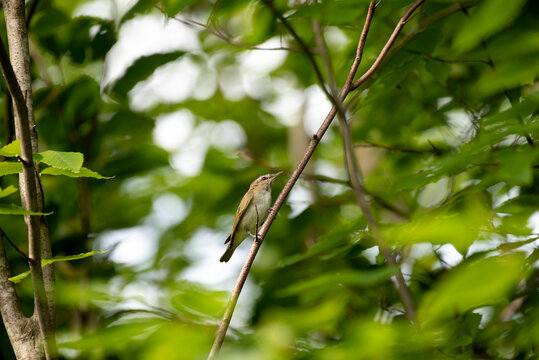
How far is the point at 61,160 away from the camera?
1773 millimetres

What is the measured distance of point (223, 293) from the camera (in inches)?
45.4

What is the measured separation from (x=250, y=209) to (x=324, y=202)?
3.66 ft

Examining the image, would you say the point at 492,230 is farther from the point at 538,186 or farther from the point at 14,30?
the point at 14,30

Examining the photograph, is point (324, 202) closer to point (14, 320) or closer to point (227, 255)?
point (227, 255)

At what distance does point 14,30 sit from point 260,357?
1.71 m

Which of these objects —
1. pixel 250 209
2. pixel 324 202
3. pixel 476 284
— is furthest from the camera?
pixel 250 209

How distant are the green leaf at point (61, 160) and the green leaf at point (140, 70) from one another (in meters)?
1.62

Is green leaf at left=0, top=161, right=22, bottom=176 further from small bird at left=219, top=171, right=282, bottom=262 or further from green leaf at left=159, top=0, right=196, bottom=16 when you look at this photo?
small bird at left=219, top=171, right=282, bottom=262

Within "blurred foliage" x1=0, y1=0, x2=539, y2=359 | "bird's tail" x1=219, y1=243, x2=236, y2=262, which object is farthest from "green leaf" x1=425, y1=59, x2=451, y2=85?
"bird's tail" x1=219, y1=243, x2=236, y2=262

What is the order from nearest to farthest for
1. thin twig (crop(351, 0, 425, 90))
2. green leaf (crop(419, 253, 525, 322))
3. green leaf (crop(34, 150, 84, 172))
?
green leaf (crop(419, 253, 525, 322)) → green leaf (crop(34, 150, 84, 172)) → thin twig (crop(351, 0, 425, 90))

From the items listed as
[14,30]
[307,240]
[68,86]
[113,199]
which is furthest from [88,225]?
[307,240]

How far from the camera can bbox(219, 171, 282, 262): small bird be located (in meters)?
4.66

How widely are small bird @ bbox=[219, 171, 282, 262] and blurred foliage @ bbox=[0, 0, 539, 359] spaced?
0.14 meters

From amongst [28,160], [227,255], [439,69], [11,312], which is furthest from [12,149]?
[227,255]
